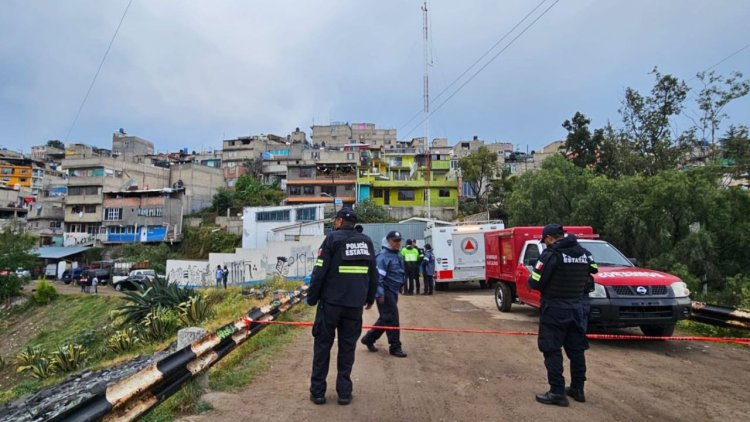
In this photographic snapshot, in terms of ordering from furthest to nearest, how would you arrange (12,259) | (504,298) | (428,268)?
(12,259) → (428,268) → (504,298)

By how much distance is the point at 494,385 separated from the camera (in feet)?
17.5

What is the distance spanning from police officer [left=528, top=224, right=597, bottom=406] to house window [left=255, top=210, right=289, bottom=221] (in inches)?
1545

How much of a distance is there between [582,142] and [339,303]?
3542 cm

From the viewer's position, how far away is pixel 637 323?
7223mm

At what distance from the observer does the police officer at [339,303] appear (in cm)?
453

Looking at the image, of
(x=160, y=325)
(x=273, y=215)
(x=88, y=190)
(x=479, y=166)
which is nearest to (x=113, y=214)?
(x=88, y=190)

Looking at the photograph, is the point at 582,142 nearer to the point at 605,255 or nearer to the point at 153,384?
the point at 605,255

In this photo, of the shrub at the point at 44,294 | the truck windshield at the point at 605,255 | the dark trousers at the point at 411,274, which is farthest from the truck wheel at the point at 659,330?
the shrub at the point at 44,294

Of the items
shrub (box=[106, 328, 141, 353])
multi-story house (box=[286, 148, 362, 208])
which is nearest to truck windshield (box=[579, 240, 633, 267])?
shrub (box=[106, 328, 141, 353])

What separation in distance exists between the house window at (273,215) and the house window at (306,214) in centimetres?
117

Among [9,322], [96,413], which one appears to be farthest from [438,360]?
[9,322]

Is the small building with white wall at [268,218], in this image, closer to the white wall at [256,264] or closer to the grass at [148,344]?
the white wall at [256,264]

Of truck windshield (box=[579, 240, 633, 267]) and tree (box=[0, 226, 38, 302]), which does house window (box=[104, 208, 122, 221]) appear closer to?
tree (box=[0, 226, 38, 302])

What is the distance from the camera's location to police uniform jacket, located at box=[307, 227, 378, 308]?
4551mm
